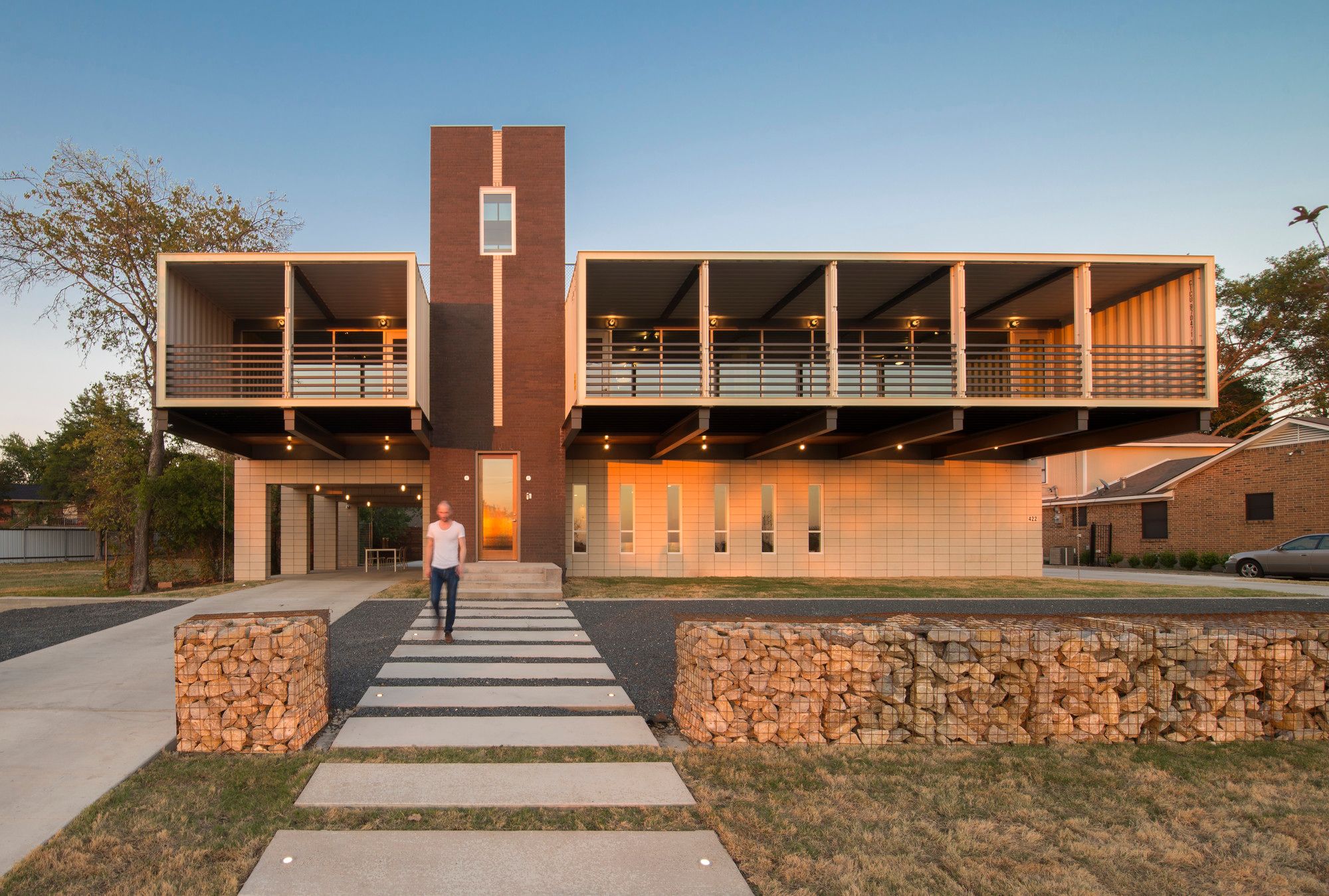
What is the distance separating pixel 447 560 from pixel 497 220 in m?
9.99

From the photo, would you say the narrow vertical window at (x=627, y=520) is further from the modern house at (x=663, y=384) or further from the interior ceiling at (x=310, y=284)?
the interior ceiling at (x=310, y=284)

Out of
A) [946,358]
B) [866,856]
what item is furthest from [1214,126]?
[866,856]

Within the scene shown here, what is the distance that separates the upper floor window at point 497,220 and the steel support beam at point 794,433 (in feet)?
23.1

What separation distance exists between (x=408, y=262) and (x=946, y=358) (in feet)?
39.7

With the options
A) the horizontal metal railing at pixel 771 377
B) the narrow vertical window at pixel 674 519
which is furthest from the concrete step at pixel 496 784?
the narrow vertical window at pixel 674 519

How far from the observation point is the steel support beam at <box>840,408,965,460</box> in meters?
13.8

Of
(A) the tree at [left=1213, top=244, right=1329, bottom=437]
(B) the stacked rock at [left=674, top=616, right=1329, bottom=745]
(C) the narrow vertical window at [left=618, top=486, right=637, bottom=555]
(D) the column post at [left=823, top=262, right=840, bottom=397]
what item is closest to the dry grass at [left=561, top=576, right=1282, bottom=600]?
(C) the narrow vertical window at [left=618, top=486, right=637, bottom=555]

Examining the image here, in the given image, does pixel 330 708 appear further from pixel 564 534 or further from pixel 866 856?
pixel 564 534

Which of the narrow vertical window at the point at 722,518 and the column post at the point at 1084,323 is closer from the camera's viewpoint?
the column post at the point at 1084,323

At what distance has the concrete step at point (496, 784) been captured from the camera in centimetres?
374

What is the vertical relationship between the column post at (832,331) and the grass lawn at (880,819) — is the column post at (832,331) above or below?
above

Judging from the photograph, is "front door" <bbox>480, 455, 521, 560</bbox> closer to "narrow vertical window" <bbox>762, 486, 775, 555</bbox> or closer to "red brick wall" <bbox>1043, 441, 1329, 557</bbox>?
"narrow vertical window" <bbox>762, 486, 775, 555</bbox>

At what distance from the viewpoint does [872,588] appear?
1458 cm

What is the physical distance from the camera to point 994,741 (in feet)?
15.9
